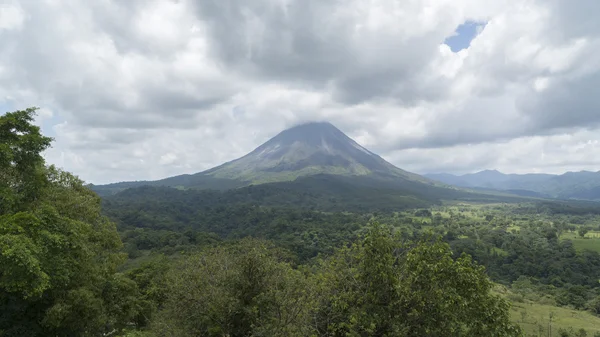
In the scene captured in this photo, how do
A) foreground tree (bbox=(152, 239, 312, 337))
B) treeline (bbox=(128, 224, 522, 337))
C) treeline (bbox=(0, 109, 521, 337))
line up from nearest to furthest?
1. treeline (bbox=(128, 224, 522, 337))
2. treeline (bbox=(0, 109, 521, 337))
3. foreground tree (bbox=(152, 239, 312, 337))

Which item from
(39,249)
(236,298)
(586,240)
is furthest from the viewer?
(586,240)

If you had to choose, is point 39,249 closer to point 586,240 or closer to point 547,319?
point 547,319

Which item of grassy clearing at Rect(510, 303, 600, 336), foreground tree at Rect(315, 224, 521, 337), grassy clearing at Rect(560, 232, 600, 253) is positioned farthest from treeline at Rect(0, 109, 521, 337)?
grassy clearing at Rect(560, 232, 600, 253)

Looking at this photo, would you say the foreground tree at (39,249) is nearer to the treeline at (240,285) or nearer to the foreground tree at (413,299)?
the treeline at (240,285)

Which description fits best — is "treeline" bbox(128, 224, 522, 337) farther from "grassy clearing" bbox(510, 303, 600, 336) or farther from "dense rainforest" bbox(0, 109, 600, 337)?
"grassy clearing" bbox(510, 303, 600, 336)

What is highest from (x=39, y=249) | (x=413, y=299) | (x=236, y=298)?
(x=39, y=249)

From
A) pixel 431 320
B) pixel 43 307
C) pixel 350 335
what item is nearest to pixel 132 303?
pixel 43 307

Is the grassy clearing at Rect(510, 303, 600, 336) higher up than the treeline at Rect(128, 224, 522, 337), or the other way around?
the treeline at Rect(128, 224, 522, 337)

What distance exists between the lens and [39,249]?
1464cm

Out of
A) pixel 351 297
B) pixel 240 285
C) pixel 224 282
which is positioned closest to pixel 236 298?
pixel 240 285

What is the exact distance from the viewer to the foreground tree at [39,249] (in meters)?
14.1

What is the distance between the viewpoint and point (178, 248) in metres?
103

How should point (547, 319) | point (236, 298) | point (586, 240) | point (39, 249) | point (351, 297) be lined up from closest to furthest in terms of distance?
point (351, 297) → point (39, 249) → point (236, 298) → point (547, 319) → point (586, 240)

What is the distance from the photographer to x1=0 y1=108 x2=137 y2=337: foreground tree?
14.1m
